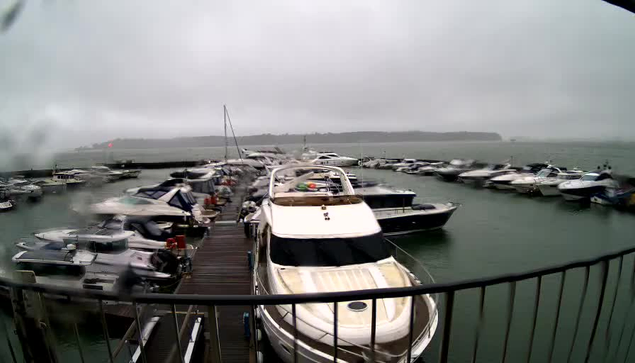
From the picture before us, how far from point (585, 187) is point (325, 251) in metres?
24.2

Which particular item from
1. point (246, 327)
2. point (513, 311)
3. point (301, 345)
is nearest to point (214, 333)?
point (301, 345)

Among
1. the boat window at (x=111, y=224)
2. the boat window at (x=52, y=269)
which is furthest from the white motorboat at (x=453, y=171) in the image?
the boat window at (x=52, y=269)

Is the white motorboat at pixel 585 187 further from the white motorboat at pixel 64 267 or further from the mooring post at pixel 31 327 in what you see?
the mooring post at pixel 31 327

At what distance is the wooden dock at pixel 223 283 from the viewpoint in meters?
5.54

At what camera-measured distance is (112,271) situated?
8.05 meters

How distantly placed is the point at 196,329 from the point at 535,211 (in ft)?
75.3

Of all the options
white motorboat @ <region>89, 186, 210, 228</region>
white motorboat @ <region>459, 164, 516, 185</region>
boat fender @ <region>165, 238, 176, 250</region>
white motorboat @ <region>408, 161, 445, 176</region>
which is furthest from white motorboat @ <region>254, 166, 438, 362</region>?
white motorboat @ <region>408, 161, 445, 176</region>

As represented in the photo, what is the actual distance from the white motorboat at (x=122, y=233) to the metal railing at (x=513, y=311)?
3.29 meters

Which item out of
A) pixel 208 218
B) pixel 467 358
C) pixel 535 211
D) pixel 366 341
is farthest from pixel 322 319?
pixel 535 211

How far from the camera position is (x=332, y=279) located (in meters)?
5.39

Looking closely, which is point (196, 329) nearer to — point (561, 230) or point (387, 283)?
point (387, 283)

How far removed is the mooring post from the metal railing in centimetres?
11

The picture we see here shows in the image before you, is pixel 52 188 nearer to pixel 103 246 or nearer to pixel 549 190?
pixel 103 246

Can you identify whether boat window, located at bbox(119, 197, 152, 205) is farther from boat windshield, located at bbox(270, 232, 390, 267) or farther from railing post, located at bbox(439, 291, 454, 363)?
railing post, located at bbox(439, 291, 454, 363)
